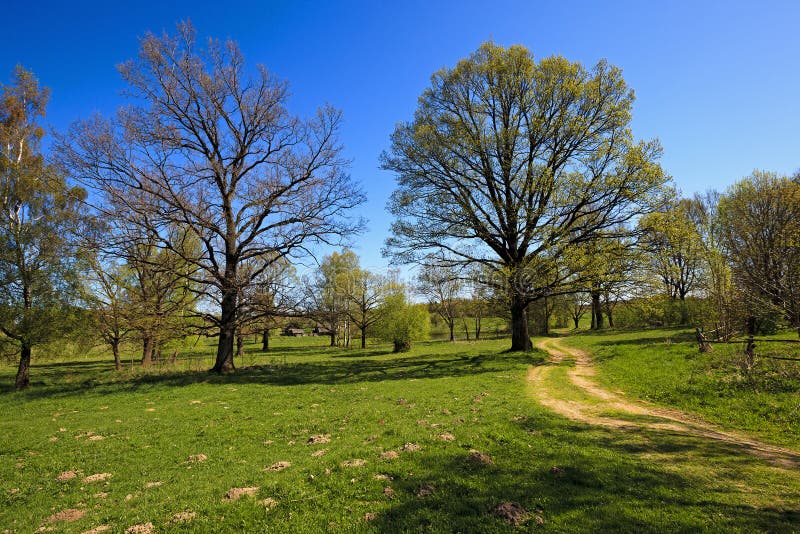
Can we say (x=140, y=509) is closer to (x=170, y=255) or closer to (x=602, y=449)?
(x=602, y=449)

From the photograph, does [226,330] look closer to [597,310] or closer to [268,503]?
[268,503]

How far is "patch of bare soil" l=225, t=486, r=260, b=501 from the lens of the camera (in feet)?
20.4

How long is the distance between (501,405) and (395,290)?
34.9m

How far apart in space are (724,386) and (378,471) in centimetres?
1293

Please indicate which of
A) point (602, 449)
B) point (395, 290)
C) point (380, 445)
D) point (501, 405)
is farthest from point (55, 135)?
point (395, 290)

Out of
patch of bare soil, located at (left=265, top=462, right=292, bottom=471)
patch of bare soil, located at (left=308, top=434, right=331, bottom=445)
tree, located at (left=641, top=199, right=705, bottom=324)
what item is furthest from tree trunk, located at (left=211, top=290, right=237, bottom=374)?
tree, located at (left=641, top=199, right=705, bottom=324)

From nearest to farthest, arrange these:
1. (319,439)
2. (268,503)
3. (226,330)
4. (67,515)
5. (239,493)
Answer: (268,503) < (67,515) < (239,493) < (319,439) < (226,330)

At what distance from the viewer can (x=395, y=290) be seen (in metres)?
46.8

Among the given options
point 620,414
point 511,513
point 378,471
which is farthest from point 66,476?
point 620,414

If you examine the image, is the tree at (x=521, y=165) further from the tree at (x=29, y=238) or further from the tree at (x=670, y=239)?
the tree at (x=29, y=238)

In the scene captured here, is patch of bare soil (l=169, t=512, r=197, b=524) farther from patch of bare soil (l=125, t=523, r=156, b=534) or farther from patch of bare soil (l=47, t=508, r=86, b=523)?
patch of bare soil (l=47, t=508, r=86, b=523)

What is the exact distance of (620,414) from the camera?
36.3ft

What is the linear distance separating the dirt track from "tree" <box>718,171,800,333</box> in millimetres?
3035

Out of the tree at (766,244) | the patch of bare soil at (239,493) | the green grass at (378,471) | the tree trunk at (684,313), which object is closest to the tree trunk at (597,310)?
the tree trunk at (684,313)
